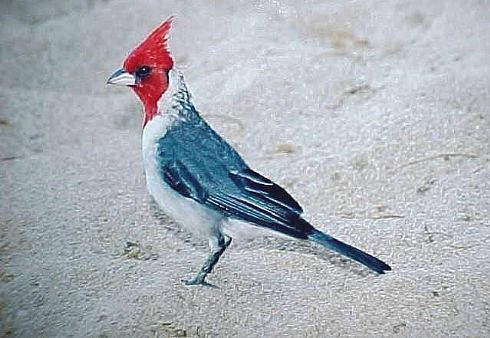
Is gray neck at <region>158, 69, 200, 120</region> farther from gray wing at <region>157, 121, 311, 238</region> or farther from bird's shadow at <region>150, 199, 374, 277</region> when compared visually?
bird's shadow at <region>150, 199, 374, 277</region>

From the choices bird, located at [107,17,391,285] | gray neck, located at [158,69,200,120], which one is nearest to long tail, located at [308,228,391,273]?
bird, located at [107,17,391,285]

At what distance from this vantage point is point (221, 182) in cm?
120

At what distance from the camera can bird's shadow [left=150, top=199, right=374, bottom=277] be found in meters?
1.25

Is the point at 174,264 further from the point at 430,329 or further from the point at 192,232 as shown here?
the point at 430,329

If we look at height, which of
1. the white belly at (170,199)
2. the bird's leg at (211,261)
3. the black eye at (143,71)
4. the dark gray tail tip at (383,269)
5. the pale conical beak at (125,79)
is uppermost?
the black eye at (143,71)

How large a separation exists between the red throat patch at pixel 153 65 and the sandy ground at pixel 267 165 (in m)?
0.23

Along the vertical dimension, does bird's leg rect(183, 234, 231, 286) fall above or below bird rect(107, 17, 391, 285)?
below

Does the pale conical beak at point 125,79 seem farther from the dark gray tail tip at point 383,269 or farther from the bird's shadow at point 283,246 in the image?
the dark gray tail tip at point 383,269

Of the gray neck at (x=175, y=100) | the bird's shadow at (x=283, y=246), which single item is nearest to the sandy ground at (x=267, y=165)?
the bird's shadow at (x=283, y=246)

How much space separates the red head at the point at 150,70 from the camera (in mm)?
1226

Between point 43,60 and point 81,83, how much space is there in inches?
5.2

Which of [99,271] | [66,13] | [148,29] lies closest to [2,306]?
[99,271]

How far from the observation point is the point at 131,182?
4.86ft

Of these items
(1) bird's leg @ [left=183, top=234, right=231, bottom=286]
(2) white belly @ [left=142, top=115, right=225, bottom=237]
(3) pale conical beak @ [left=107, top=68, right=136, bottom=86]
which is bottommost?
(1) bird's leg @ [left=183, top=234, right=231, bottom=286]
